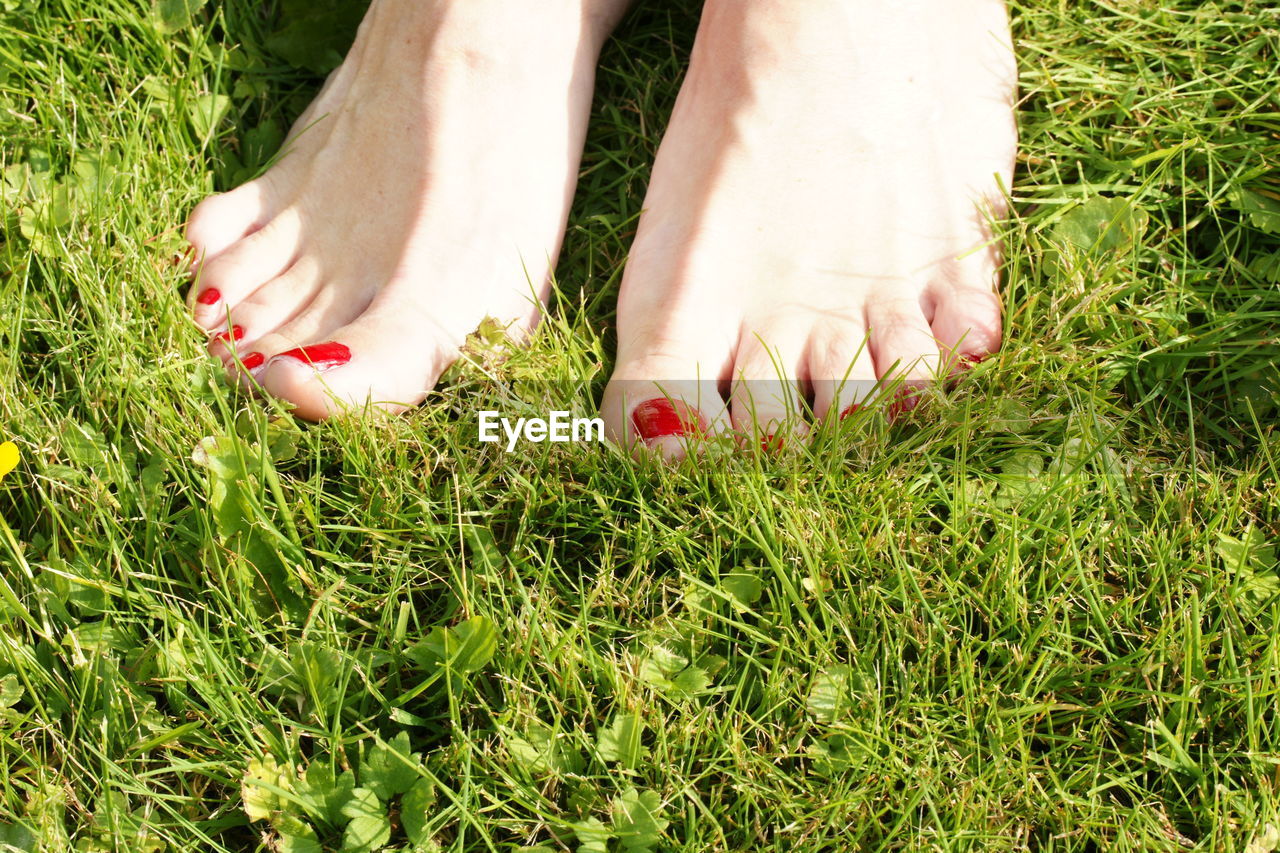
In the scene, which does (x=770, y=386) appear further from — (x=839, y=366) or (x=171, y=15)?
(x=171, y=15)

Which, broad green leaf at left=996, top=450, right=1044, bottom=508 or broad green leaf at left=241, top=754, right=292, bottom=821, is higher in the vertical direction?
broad green leaf at left=241, top=754, right=292, bottom=821

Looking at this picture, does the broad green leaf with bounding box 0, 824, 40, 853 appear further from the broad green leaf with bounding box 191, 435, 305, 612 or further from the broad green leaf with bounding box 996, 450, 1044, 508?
the broad green leaf with bounding box 996, 450, 1044, 508

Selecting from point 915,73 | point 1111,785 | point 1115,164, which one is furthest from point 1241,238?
point 1111,785

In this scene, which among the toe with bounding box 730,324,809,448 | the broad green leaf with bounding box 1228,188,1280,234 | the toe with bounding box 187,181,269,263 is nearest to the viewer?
the toe with bounding box 730,324,809,448

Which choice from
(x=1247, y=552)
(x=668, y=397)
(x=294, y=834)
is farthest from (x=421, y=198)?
(x=1247, y=552)

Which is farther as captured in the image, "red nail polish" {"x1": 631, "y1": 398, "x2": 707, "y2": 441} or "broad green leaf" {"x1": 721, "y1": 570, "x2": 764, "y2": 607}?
"red nail polish" {"x1": 631, "y1": 398, "x2": 707, "y2": 441}

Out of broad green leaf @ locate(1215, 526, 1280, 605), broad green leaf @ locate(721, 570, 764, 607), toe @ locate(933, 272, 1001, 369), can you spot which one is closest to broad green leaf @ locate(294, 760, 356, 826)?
broad green leaf @ locate(721, 570, 764, 607)

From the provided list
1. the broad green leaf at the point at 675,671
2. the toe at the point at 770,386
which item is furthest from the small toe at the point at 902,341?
the broad green leaf at the point at 675,671

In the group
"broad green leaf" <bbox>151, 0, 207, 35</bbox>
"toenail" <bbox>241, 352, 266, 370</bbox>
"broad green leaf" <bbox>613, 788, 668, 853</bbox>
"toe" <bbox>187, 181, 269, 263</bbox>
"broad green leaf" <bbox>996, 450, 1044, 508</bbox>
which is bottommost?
"broad green leaf" <bbox>613, 788, 668, 853</bbox>

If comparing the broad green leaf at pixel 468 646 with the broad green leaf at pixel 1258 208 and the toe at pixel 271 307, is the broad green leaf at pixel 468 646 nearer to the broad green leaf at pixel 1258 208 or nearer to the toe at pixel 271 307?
the toe at pixel 271 307
